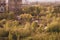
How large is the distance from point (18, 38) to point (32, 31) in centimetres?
66

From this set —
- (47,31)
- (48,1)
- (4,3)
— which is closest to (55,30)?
(47,31)

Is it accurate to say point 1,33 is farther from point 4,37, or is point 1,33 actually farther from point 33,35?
point 33,35

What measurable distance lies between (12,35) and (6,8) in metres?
6.40

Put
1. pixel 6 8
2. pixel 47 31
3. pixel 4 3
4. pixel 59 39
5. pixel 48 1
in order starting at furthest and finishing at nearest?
pixel 48 1 → pixel 4 3 → pixel 6 8 → pixel 47 31 → pixel 59 39

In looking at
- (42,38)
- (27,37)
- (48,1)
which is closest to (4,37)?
(27,37)

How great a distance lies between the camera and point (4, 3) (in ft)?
43.4

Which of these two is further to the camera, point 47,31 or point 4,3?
point 4,3

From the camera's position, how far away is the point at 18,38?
6000 millimetres

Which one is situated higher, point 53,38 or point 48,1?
point 53,38

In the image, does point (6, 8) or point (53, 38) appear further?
point (6, 8)

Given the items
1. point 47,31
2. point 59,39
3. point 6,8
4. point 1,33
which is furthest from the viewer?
point 6,8

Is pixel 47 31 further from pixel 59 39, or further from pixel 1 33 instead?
pixel 1 33

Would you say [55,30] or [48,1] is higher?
[55,30]

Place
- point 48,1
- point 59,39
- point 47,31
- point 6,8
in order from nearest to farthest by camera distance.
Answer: point 59,39 < point 47,31 < point 6,8 < point 48,1
